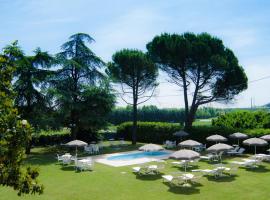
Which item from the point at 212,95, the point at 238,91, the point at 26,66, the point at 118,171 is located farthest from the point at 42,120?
the point at 238,91

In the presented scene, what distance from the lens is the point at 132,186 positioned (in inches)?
609

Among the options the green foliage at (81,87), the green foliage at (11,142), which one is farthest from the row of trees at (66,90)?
the green foliage at (11,142)

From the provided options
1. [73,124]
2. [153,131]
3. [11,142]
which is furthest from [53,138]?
[11,142]

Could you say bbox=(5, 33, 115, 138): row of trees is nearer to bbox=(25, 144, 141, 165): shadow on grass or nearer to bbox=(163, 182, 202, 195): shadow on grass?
bbox=(25, 144, 141, 165): shadow on grass

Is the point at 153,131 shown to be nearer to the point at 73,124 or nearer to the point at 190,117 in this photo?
the point at 190,117

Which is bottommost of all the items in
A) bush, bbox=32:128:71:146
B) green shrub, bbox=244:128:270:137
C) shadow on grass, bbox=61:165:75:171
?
shadow on grass, bbox=61:165:75:171

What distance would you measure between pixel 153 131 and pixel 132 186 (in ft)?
62.1

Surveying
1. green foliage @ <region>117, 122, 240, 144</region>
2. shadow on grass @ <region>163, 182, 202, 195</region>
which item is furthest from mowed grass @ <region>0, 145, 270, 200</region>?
green foliage @ <region>117, 122, 240, 144</region>

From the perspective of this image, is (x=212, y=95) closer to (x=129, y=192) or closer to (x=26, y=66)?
(x=26, y=66)

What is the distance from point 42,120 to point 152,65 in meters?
13.1

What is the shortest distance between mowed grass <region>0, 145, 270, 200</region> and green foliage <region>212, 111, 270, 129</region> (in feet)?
39.4

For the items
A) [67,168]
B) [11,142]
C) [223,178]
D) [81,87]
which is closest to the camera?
[11,142]

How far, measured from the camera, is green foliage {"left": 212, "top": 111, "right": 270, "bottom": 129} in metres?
31.4

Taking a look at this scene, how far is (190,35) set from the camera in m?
31.8
